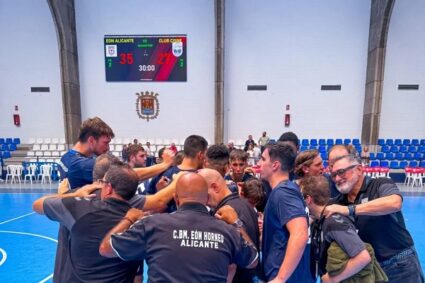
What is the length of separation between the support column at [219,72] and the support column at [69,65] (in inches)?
341

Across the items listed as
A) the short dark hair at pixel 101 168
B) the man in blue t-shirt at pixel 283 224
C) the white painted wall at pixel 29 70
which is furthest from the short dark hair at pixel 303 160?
the white painted wall at pixel 29 70

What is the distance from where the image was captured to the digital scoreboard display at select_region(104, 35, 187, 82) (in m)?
15.5

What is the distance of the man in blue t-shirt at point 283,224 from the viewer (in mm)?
1757

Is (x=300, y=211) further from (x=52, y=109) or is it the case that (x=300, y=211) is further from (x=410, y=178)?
(x=52, y=109)

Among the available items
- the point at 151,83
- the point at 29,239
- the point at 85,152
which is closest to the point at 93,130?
the point at 85,152

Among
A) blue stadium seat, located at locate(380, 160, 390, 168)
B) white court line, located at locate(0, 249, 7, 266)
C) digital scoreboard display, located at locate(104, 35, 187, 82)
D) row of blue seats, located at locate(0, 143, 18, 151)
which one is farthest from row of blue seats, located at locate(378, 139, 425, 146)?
row of blue seats, located at locate(0, 143, 18, 151)

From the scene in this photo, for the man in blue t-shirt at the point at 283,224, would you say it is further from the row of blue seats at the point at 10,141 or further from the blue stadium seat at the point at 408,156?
the row of blue seats at the point at 10,141

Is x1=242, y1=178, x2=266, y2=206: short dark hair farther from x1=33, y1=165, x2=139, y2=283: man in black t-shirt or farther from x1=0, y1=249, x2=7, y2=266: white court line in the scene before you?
x1=0, y1=249, x2=7, y2=266: white court line

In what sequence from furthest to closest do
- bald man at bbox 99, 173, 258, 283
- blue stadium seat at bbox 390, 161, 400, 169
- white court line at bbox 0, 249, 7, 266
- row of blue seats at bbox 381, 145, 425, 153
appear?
row of blue seats at bbox 381, 145, 425, 153 < blue stadium seat at bbox 390, 161, 400, 169 < white court line at bbox 0, 249, 7, 266 < bald man at bbox 99, 173, 258, 283

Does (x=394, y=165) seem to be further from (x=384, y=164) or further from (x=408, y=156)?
(x=408, y=156)

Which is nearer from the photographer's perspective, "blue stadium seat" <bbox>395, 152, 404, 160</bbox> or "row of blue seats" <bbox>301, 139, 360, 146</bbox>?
"blue stadium seat" <bbox>395, 152, 404, 160</bbox>

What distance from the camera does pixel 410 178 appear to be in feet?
42.2

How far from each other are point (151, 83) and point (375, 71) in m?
13.2

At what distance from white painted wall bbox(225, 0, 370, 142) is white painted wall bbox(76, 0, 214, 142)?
4.75ft
